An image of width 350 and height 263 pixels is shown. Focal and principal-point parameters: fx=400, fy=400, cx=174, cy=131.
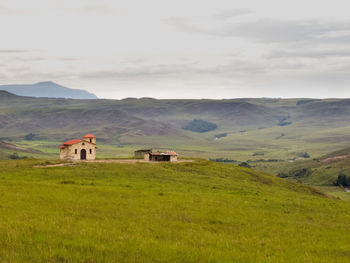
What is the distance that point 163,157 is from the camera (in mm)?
93500

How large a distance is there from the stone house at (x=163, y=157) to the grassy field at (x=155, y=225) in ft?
102

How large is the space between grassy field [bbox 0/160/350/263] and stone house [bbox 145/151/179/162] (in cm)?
3101

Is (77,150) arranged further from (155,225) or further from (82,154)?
(155,225)

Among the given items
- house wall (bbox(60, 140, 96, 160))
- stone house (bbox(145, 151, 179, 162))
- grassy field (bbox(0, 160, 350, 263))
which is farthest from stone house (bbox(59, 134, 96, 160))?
grassy field (bbox(0, 160, 350, 263))

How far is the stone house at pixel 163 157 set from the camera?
9262 cm

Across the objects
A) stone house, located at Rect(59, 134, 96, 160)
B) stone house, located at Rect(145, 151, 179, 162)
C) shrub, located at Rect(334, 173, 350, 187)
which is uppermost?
stone house, located at Rect(59, 134, 96, 160)

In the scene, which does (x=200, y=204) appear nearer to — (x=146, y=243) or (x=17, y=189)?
(x=17, y=189)

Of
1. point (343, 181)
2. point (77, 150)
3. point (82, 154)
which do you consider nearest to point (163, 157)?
point (82, 154)

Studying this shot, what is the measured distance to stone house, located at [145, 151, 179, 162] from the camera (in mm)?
92625

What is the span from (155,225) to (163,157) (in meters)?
67.5

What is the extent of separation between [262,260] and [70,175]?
46.7 metres

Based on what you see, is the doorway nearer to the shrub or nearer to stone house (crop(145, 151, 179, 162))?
stone house (crop(145, 151, 179, 162))

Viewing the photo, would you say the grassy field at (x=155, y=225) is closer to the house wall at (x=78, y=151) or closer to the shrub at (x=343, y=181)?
the house wall at (x=78, y=151)

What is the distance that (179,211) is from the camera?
112 feet
